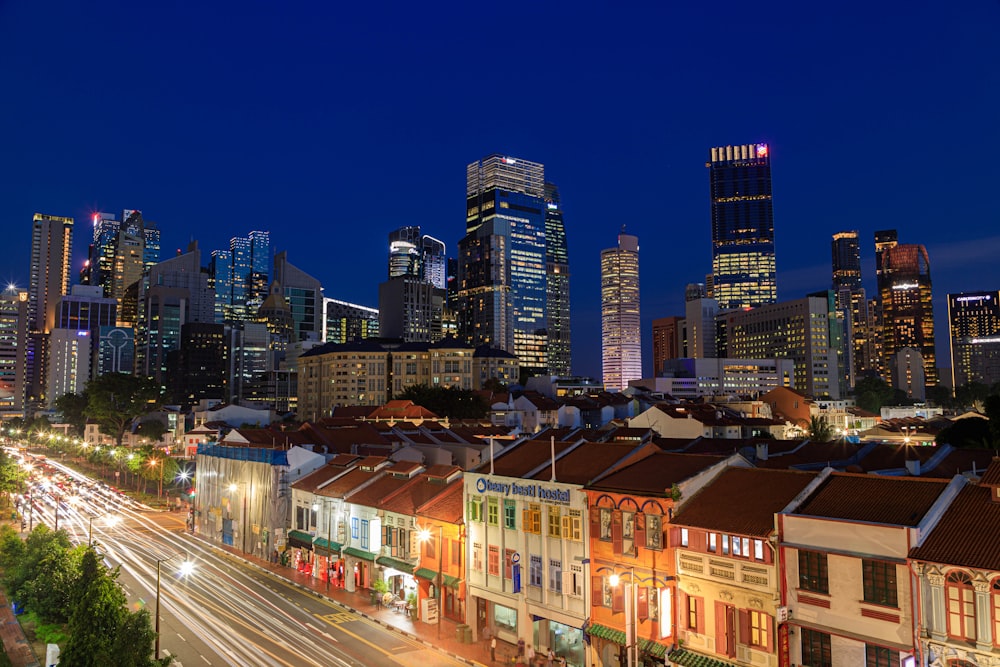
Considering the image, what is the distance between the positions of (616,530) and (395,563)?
19.3 m

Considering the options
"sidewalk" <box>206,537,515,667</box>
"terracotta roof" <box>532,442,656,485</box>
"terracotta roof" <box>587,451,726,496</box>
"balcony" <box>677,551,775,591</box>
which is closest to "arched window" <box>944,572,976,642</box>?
"balcony" <box>677,551,775,591</box>

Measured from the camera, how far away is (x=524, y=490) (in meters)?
41.8

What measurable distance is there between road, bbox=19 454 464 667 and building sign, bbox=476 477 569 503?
30.7ft

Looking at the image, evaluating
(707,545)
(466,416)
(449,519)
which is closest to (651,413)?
(466,416)

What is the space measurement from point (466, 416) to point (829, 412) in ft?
292

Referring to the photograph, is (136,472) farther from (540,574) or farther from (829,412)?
(829,412)

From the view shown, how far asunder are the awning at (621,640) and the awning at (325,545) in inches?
1013

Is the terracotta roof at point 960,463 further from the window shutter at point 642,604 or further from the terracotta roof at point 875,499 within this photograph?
the window shutter at point 642,604

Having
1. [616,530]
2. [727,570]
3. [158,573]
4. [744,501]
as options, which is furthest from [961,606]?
[158,573]

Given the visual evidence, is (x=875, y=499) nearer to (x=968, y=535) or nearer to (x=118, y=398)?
(x=968, y=535)

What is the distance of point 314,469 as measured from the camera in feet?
224

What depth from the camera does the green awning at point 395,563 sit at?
160ft

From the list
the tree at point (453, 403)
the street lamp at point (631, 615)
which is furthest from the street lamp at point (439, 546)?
the tree at point (453, 403)

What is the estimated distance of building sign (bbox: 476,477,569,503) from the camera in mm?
39594
